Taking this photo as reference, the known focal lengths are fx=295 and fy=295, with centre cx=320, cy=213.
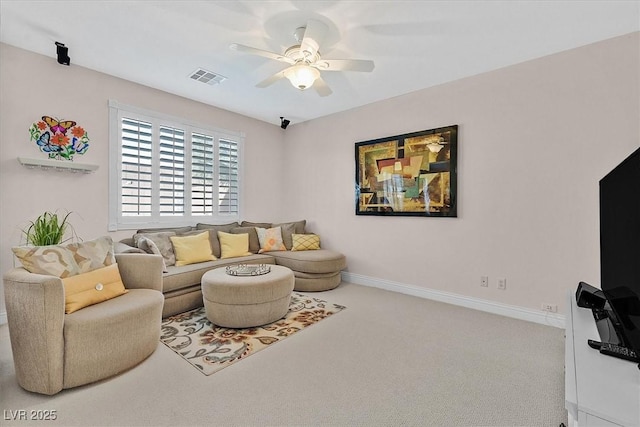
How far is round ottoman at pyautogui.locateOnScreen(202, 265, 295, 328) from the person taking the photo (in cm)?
273

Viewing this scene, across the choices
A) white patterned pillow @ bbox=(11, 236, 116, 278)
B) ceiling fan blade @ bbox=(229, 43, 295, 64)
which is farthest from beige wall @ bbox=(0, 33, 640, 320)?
ceiling fan blade @ bbox=(229, 43, 295, 64)

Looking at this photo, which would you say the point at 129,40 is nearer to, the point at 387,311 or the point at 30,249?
the point at 30,249

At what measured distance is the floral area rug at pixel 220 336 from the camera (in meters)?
2.25

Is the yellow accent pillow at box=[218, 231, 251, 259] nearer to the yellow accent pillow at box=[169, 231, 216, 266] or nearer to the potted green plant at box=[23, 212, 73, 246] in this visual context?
the yellow accent pillow at box=[169, 231, 216, 266]

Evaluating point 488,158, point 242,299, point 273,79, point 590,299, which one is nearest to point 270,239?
point 242,299

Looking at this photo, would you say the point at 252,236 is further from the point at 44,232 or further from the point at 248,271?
the point at 44,232

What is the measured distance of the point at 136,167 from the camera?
3.70 meters

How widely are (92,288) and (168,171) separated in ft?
7.41

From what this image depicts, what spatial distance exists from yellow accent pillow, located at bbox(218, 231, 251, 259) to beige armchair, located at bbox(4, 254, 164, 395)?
6.50ft

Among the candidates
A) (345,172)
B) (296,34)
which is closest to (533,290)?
(345,172)

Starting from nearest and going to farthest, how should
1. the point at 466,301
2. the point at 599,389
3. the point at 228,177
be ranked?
the point at 599,389 < the point at 466,301 < the point at 228,177

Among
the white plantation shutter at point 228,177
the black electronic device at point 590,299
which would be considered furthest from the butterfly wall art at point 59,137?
the black electronic device at point 590,299

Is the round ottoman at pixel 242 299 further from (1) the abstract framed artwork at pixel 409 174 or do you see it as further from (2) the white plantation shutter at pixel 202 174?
(1) the abstract framed artwork at pixel 409 174

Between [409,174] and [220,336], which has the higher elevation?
[409,174]
